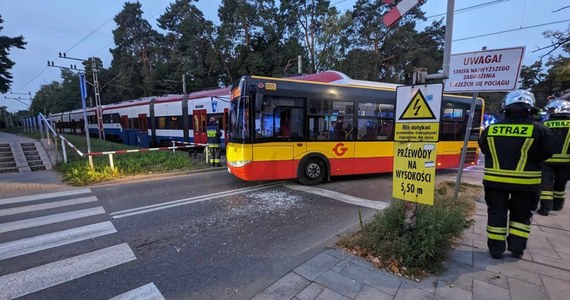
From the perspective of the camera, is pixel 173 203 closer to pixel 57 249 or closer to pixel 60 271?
pixel 57 249

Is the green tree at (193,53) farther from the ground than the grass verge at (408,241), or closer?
farther from the ground

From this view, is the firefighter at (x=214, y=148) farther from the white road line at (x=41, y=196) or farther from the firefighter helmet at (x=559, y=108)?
the firefighter helmet at (x=559, y=108)

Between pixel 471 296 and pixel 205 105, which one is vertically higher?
pixel 205 105

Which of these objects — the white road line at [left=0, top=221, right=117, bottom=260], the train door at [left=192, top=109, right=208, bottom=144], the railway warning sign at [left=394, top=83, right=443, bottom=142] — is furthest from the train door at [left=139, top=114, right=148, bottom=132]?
the railway warning sign at [left=394, top=83, right=443, bottom=142]

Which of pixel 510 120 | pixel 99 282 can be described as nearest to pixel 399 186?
pixel 510 120

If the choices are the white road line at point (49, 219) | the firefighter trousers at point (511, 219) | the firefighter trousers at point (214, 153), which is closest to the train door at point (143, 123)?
the firefighter trousers at point (214, 153)

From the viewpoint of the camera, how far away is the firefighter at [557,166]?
5035 millimetres

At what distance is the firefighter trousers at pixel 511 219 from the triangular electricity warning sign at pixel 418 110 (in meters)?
1.35

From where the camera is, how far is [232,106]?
795 centimetres

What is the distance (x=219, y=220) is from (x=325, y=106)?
4.46 metres

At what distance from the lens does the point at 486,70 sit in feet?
16.0

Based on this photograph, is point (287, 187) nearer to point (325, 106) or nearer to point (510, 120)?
point (325, 106)

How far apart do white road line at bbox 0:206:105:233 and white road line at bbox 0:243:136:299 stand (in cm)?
203

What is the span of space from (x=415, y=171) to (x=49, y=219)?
6.60 m
